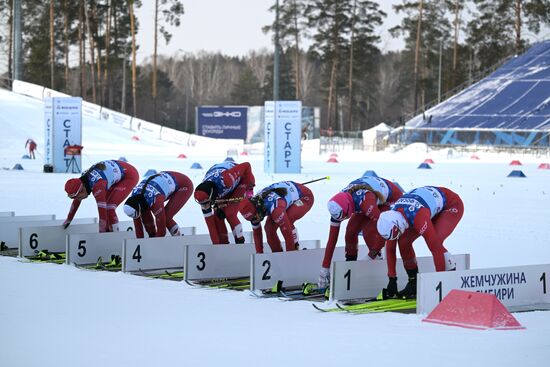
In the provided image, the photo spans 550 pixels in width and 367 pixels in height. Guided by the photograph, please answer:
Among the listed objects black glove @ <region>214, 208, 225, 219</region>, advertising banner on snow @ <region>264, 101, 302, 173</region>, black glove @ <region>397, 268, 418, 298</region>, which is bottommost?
black glove @ <region>397, 268, 418, 298</region>

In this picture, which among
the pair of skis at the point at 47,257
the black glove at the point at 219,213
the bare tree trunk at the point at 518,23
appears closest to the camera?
the black glove at the point at 219,213

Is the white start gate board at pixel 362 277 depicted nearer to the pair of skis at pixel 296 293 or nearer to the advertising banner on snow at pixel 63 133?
the pair of skis at pixel 296 293

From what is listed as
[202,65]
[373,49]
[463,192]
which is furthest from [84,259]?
[202,65]

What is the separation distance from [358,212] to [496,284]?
2.14 meters

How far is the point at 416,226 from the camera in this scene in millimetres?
12102

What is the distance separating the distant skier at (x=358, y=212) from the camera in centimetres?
1302

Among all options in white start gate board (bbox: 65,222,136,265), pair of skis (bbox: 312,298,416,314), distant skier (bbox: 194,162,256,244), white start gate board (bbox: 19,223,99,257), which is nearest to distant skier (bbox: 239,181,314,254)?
distant skier (bbox: 194,162,256,244)

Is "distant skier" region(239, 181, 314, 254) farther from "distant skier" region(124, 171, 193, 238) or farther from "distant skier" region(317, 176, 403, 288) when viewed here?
"distant skier" region(124, 171, 193, 238)

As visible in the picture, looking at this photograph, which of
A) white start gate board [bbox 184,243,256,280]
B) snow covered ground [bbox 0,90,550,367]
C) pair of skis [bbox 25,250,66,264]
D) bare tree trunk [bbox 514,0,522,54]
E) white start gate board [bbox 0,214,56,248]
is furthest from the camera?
bare tree trunk [bbox 514,0,522,54]

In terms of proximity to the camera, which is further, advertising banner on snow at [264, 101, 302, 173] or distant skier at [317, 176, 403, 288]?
advertising banner on snow at [264, 101, 302, 173]

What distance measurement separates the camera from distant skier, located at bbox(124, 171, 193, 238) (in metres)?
15.6

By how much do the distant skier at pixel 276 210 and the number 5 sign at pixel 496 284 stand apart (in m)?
2.97

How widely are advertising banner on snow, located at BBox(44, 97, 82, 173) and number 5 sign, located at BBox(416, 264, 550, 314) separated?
27.7m

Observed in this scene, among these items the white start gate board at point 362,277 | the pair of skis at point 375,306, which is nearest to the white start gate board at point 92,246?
the white start gate board at point 362,277
